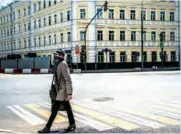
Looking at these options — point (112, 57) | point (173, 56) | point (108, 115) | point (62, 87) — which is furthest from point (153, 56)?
point (62, 87)

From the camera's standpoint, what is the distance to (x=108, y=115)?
369 inches

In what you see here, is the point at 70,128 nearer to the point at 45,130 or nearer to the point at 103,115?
the point at 45,130

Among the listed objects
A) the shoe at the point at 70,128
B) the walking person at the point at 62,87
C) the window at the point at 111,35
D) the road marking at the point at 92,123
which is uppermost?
the window at the point at 111,35

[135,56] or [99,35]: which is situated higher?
[99,35]

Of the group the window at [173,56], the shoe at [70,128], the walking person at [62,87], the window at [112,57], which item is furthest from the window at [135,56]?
the walking person at [62,87]

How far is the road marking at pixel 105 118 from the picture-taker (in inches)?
312

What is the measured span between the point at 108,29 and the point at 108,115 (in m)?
38.9

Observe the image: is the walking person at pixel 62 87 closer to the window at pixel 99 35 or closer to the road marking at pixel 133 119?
the road marking at pixel 133 119

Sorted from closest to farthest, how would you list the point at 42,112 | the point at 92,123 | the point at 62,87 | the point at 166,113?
the point at 62,87 → the point at 92,123 → the point at 166,113 → the point at 42,112

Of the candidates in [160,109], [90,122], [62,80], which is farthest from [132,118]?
[62,80]

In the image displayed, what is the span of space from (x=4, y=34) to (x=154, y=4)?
29254 millimetres

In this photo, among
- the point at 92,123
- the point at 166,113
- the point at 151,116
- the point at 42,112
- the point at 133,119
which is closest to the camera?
the point at 92,123

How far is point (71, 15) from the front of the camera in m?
46.6

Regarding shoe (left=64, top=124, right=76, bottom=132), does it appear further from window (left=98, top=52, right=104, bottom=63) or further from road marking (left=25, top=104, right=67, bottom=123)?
window (left=98, top=52, right=104, bottom=63)
